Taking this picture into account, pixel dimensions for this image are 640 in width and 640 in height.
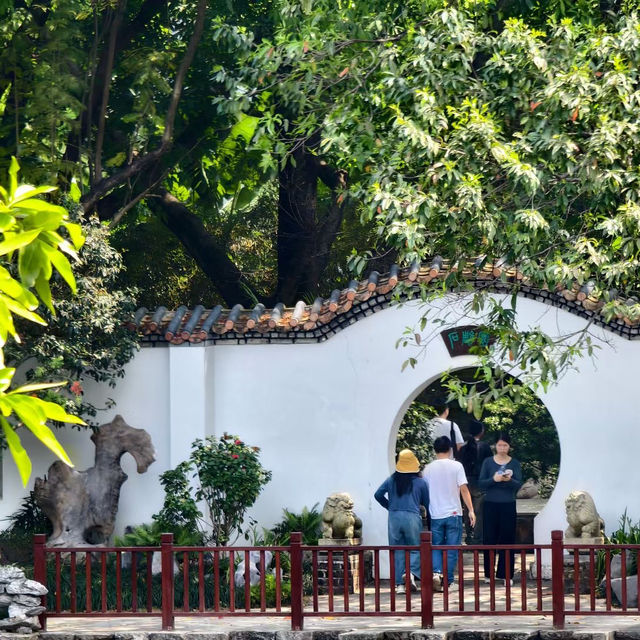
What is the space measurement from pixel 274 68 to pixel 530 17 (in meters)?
3.24

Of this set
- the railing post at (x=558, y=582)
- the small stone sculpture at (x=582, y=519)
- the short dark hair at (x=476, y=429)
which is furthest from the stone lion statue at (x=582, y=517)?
the short dark hair at (x=476, y=429)

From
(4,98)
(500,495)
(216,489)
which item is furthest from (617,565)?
(4,98)

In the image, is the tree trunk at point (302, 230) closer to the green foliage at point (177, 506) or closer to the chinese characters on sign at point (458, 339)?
the chinese characters on sign at point (458, 339)

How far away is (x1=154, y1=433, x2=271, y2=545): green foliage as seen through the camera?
1387cm

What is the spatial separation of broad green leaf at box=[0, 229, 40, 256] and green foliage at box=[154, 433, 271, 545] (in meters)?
9.58

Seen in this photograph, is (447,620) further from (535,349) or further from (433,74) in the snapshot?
(433,74)

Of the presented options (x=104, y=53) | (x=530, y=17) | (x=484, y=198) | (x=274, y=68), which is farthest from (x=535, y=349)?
(x=104, y=53)

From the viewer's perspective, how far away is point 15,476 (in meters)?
15.1

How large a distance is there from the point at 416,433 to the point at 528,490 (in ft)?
10.6

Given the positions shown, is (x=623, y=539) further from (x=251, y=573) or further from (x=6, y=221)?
(x=6, y=221)

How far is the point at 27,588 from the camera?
11453mm

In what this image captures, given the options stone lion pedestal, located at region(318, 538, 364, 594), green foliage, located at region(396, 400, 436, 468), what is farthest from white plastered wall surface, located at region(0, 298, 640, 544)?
green foliage, located at region(396, 400, 436, 468)

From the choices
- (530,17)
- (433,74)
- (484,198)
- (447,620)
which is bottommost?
(447,620)

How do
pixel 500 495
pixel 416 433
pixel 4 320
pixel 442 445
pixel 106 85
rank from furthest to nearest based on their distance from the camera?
pixel 416 433, pixel 106 85, pixel 500 495, pixel 442 445, pixel 4 320
